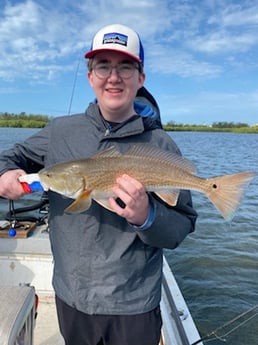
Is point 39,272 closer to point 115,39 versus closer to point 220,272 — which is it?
point 115,39

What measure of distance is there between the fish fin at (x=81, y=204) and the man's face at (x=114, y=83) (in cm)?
54

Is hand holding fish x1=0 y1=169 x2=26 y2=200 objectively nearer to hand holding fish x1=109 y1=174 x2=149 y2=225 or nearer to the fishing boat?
hand holding fish x1=109 y1=174 x2=149 y2=225

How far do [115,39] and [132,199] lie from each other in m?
0.88

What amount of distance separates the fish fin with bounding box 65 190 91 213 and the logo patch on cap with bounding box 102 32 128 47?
81 centimetres

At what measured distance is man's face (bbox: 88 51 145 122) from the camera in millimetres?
2104

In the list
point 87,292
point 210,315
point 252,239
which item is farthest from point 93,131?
point 252,239

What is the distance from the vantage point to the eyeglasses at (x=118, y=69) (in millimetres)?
2117

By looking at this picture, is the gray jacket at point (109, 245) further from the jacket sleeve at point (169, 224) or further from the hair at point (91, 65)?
the hair at point (91, 65)

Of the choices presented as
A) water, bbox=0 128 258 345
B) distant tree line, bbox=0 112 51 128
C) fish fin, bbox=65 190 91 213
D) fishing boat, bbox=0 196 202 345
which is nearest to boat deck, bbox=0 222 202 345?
fishing boat, bbox=0 196 202 345

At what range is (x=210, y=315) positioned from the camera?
614 cm

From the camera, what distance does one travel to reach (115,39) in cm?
205

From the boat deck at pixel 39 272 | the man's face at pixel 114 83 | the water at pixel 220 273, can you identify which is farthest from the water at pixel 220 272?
the man's face at pixel 114 83

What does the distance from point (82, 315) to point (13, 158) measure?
955mm

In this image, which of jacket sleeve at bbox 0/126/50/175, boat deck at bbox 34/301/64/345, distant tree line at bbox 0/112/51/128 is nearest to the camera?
jacket sleeve at bbox 0/126/50/175
